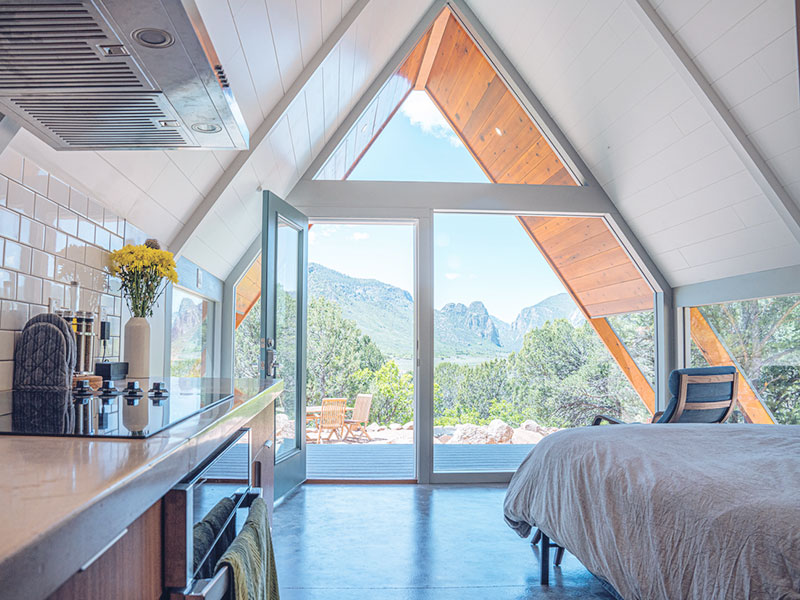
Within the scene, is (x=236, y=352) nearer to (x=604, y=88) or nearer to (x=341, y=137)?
(x=341, y=137)

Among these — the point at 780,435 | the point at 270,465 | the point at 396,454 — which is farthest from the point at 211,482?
the point at 396,454

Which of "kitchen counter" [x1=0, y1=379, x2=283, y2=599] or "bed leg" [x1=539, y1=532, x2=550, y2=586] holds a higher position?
"kitchen counter" [x1=0, y1=379, x2=283, y2=599]

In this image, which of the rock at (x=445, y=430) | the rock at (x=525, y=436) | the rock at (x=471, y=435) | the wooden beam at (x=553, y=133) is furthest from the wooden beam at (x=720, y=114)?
the rock at (x=445, y=430)

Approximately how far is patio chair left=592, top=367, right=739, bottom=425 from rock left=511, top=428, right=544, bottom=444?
4095 millimetres

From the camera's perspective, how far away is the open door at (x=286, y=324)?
3363mm

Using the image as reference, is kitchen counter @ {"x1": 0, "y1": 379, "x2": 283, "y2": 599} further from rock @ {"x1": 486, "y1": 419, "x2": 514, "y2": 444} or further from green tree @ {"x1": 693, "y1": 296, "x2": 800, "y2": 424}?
rock @ {"x1": 486, "y1": 419, "x2": 514, "y2": 444}

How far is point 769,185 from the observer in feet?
9.77

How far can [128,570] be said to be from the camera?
63 centimetres

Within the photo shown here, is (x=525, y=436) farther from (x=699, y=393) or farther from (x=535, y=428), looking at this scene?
(x=699, y=393)

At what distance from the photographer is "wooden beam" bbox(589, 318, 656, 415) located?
5508mm

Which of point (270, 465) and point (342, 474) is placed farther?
point (342, 474)

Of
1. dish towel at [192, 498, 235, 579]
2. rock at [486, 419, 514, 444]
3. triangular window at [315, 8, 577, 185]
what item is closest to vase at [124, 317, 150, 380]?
dish towel at [192, 498, 235, 579]

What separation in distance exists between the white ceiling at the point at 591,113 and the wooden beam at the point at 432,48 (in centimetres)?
33

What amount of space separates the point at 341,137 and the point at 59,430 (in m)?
3.58
